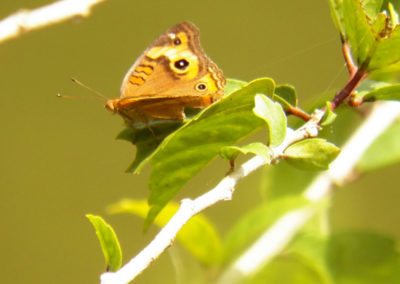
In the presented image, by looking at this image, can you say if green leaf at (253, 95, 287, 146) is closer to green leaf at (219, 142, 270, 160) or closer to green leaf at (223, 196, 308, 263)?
green leaf at (219, 142, 270, 160)

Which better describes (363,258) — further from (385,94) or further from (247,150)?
(247,150)

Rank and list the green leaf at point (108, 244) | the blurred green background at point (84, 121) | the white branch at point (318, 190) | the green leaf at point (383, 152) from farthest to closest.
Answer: the blurred green background at point (84, 121), the green leaf at point (383, 152), the white branch at point (318, 190), the green leaf at point (108, 244)

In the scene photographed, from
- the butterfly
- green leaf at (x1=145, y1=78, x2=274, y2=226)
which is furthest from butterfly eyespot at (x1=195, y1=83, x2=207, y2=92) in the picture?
green leaf at (x1=145, y1=78, x2=274, y2=226)

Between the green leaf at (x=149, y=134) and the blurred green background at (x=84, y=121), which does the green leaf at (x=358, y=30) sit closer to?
the green leaf at (x=149, y=134)

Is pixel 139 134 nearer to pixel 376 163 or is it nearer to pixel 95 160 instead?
pixel 376 163

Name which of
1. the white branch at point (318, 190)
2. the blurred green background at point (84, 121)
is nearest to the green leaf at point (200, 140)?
the white branch at point (318, 190)

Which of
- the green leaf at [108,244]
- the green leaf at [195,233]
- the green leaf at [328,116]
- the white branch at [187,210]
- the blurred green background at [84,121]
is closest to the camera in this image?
the white branch at [187,210]
